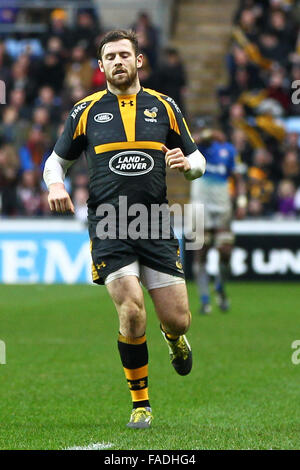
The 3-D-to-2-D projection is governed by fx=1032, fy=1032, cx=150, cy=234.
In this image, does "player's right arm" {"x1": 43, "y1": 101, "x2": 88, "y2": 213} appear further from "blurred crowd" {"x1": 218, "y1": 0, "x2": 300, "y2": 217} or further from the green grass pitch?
"blurred crowd" {"x1": 218, "y1": 0, "x2": 300, "y2": 217}

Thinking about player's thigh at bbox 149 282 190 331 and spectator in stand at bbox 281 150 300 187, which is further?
spectator in stand at bbox 281 150 300 187

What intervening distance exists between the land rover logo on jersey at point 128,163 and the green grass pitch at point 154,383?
1.53 metres

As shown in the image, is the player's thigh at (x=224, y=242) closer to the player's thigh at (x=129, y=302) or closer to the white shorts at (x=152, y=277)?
the white shorts at (x=152, y=277)

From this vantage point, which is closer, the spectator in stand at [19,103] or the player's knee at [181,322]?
the player's knee at [181,322]

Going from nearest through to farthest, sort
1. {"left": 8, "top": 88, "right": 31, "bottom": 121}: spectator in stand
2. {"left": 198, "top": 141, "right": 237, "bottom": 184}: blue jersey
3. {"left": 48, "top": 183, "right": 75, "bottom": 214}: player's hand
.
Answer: {"left": 48, "top": 183, "right": 75, "bottom": 214}: player's hand, {"left": 198, "top": 141, "right": 237, "bottom": 184}: blue jersey, {"left": 8, "top": 88, "right": 31, "bottom": 121}: spectator in stand

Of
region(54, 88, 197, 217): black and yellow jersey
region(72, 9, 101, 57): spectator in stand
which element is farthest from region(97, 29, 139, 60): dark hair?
region(72, 9, 101, 57): spectator in stand

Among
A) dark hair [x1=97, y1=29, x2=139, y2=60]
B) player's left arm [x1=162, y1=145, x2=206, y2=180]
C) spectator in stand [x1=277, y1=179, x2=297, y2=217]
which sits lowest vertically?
spectator in stand [x1=277, y1=179, x2=297, y2=217]

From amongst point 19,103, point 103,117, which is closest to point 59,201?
point 103,117

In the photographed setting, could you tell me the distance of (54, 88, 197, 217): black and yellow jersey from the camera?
20.5 ft

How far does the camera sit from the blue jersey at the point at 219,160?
13.1m

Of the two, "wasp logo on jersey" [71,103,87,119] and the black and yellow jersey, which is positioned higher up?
"wasp logo on jersey" [71,103,87,119]

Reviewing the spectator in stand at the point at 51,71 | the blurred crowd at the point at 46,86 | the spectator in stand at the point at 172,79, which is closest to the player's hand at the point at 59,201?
the blurred crowd at the point at 46,86
